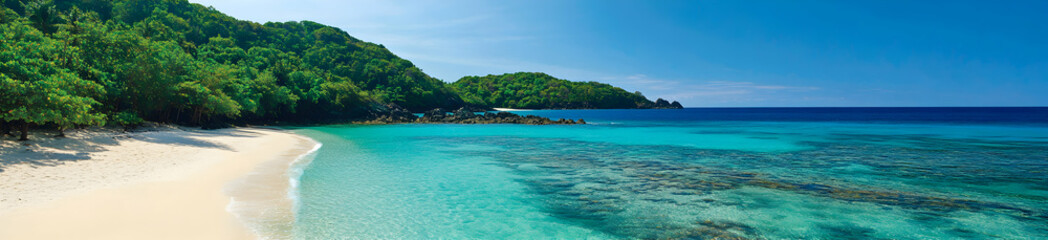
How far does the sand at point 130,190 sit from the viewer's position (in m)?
8.23

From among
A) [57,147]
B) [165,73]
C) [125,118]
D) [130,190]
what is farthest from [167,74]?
[130,190]

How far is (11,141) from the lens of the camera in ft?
55.9

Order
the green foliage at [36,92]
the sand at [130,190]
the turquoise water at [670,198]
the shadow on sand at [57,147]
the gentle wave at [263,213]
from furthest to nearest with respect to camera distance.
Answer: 1. the green foliage at [36,92]
2. the shadow on sand at [57,147]
3. the turquoise water at [670,198]
4. the gentle wave at [263,213]
5. the sand at [130,190]

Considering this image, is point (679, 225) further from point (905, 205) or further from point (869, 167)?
point (869, 167)

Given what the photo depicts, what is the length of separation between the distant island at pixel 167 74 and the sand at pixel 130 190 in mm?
2283

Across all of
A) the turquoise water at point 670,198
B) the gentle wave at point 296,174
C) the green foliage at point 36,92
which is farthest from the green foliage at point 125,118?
the turquoise water at point 670,198

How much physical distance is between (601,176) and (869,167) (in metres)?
12.5

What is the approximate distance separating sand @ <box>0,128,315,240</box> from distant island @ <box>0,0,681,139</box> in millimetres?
2283

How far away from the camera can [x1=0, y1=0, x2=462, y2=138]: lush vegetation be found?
1805cm

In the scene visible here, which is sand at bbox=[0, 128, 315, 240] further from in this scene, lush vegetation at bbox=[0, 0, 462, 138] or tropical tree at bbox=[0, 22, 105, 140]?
Result: lush vegetation at bbox=[0, 0, 462, 138]

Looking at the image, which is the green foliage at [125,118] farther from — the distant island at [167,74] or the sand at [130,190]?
the sand at [130,190]

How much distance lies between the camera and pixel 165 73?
32469mm

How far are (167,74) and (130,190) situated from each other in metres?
27.5

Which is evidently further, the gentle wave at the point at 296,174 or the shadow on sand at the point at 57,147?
the shadow on sand at the point at 57,147
